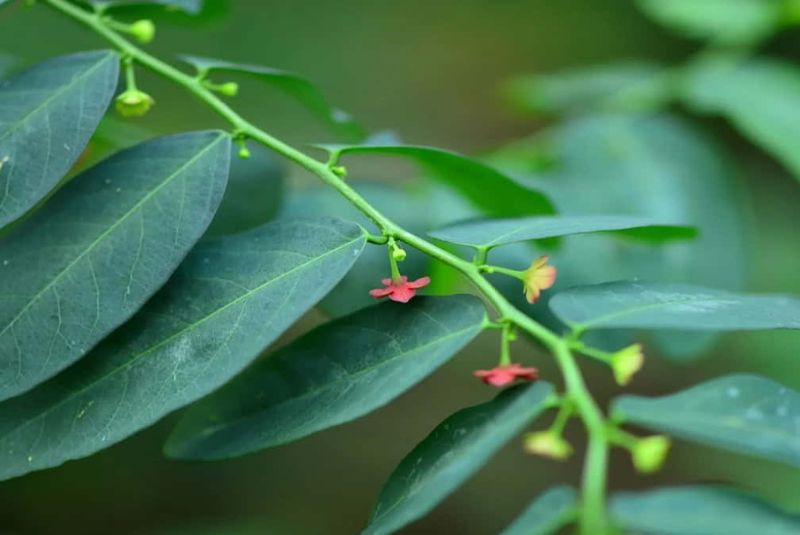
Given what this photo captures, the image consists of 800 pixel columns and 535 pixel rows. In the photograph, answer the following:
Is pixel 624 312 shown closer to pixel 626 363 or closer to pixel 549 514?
pixel 626 363

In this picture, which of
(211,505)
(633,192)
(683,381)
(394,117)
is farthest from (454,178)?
(394,117)

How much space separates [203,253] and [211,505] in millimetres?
1661

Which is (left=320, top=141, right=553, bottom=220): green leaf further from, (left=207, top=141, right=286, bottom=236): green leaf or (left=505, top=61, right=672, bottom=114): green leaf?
(left=505, top=61, right=672, bottom=114): green leaf

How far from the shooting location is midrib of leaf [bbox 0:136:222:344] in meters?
0.73

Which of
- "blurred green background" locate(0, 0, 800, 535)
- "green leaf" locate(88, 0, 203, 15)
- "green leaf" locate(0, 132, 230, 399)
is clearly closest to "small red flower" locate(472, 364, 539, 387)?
"green leaf" locate(0, 132, 230, 399)

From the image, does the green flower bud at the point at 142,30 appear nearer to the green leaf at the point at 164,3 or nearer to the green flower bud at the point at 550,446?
the green leaf at the point at 164,3

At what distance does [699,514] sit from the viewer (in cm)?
52

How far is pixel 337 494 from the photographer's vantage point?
2.45m

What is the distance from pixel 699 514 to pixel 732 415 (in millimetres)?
77

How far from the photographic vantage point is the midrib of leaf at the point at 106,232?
2.40 feet

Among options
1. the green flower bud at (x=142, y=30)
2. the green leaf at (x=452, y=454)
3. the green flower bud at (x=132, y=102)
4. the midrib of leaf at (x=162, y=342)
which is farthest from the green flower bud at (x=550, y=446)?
the green flower bud at (x=142, y=30)

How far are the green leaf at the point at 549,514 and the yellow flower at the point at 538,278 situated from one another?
23cm

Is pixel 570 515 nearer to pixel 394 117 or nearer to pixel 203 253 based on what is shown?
pixel 203 253

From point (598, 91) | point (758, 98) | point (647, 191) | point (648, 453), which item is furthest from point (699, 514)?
point (598, 91)
